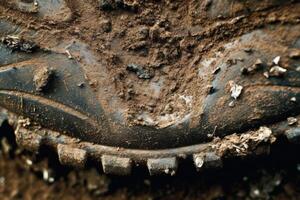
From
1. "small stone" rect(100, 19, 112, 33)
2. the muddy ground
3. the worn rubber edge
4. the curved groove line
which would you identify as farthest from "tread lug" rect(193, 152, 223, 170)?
"small stone" rect(100, 19, 112, 33)

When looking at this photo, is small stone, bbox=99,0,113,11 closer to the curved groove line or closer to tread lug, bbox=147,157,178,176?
the curved groove line

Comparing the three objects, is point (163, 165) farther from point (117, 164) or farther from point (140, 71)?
point (140, 71)

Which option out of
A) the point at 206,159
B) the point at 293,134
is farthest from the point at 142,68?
the point at 293,134

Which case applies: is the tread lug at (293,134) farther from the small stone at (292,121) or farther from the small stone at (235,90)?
the small stone at (235,90)

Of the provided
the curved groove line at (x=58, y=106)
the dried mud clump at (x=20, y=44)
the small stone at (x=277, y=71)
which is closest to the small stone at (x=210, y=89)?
the small stone at (x=277, y=71)

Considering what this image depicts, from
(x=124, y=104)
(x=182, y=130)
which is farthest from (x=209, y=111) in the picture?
(x=124, y=104)
